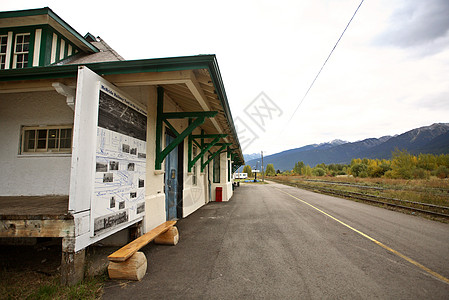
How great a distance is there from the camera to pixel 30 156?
204 inches

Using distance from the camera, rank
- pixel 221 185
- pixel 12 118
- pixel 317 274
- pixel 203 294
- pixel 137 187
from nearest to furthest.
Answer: pixel 203 294
pixel 317 274
pixel 137 187
pixel 12 118
pixel 221 185

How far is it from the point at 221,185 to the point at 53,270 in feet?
35.5

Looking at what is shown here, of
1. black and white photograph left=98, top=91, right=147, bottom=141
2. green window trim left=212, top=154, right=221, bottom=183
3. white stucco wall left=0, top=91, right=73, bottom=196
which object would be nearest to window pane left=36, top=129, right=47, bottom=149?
white stucco wall left=0, top=91, right=73, bottom=196

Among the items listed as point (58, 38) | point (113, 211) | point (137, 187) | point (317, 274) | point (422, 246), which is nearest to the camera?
point (317, 274)

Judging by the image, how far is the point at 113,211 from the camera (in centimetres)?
372

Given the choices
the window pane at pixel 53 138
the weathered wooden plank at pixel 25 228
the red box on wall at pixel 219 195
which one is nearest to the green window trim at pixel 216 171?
the red box on wall at pixel 219 195

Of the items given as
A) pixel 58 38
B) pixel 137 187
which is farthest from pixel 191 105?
pixel 58 38

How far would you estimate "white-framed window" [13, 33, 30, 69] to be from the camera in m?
6.35

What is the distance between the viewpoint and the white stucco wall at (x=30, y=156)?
5109mm

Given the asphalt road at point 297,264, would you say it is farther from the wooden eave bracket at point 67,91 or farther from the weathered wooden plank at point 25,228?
the wooden eave bracket at point 67,91

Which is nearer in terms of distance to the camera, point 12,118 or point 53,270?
point 53,270

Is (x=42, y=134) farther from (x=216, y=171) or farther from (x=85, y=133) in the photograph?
(x=216, y=171)

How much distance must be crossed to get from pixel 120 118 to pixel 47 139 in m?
2.92

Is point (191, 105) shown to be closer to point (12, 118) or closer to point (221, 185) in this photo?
point (12, 118)
